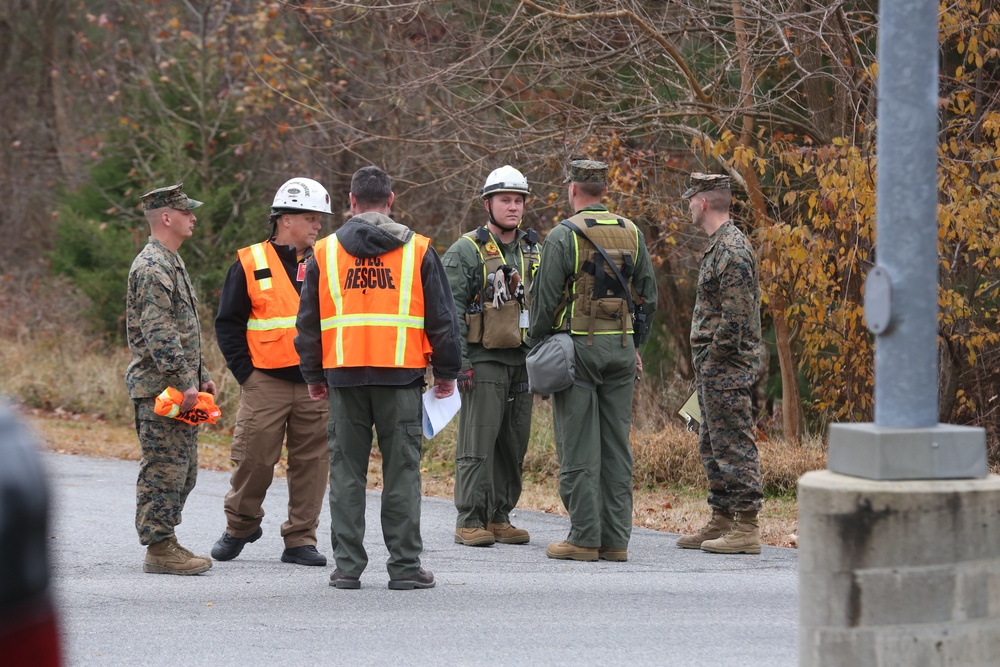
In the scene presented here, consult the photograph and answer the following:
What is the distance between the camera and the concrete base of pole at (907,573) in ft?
13.4

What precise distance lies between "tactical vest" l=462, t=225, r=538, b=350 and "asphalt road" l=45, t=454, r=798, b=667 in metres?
1.38

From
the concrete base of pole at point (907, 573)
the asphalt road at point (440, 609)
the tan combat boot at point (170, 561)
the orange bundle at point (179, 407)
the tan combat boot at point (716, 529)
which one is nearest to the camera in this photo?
the concrete base of pole at point (907, 573)

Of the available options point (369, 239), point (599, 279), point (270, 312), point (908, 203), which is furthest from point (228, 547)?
point (908, 203)

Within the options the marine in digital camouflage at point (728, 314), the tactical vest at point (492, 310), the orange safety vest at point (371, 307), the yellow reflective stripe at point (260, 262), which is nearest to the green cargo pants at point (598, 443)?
the marine in digital camouflage at point (728, 314)

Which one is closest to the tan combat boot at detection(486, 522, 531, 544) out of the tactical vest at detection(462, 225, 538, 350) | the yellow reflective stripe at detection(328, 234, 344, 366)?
the tactical vest at detection(462, 225, 538, 350)

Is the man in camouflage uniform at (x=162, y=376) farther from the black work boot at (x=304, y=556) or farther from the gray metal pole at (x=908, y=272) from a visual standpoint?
the gray metal pole at (x=908, y=272)

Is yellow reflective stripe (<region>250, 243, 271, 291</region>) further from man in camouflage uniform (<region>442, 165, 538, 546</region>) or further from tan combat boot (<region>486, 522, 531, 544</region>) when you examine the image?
tan combat boot (<region>486, 522, 531, 544</region>)

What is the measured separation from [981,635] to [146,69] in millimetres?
19568

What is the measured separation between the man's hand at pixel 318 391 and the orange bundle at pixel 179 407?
0.52 m

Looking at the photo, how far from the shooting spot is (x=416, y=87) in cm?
1402

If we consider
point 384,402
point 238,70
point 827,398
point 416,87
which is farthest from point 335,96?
point 384,402

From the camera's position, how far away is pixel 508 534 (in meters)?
8.77

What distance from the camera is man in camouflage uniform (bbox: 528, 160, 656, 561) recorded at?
7977 mm

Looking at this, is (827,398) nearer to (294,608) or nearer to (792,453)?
(792,453)
